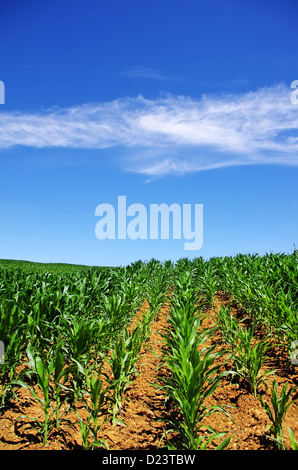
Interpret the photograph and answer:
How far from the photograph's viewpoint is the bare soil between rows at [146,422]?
9.68ft

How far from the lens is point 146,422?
134 inches

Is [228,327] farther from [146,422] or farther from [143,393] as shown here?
[146,422]

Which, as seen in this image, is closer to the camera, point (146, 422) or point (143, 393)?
point (146, 422)

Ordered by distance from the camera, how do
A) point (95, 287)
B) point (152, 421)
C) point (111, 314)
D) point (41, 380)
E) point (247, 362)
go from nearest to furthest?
1. point (41, 380)
2. point (152, 421)
3. point (247, 362)
4. point (111, 314)
5. point (95, 287)

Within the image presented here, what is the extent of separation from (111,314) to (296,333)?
3.02 meters

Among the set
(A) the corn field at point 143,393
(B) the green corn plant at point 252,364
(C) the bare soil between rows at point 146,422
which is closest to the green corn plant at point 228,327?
Result: (A) the corn field at point 143,393

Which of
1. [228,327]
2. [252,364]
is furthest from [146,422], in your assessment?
[228,327]

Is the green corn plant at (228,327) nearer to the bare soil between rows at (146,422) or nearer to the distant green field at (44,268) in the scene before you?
the bare soil between rows at (146,422)

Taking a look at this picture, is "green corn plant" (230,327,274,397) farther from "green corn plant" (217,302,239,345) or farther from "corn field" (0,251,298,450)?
"green corn plant" (217,302,239,345)

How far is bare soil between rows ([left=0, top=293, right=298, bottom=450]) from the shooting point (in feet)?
9.68

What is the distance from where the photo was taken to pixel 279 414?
268cm

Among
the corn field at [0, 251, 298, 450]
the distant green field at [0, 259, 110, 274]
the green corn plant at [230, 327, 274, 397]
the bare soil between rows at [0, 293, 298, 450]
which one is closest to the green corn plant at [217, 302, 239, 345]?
the corn field at [0, 251, 298, 450]

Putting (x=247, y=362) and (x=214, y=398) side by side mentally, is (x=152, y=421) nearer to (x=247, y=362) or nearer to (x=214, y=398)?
(x=214, y=398)
